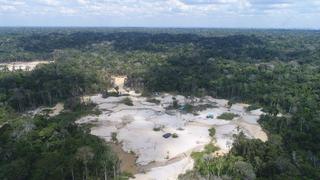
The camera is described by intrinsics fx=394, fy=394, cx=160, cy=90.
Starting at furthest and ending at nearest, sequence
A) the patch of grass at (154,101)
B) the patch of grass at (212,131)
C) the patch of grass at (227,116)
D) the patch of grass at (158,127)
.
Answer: the patch of grass at (154,101) < the patch of grass at (227,116) < the patch of grass at (158,127) < the patch of grass at (212,131)

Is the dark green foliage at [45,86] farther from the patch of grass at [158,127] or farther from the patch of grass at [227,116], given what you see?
the patch of grass at [227,116]

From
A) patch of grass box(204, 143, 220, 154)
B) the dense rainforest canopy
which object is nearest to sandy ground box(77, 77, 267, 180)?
patch of grass box(204, 143, 220, 154)

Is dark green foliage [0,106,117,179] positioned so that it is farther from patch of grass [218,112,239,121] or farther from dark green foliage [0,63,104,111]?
patch of grass [218,112,239,121]

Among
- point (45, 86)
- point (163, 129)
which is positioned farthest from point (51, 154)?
point (45, 86)

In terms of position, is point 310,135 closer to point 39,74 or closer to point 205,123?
point 205,123

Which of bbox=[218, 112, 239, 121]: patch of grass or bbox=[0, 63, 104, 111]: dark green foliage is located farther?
bbox=[0, 63, 104, 111]: dark green foliage

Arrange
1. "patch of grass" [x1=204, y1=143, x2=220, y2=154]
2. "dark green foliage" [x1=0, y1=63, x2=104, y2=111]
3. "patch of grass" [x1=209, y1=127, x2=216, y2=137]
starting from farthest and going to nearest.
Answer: "dark green foliage" [x1=0, y1=63, x2=104, y2=111] → "patch of grass" [x1=209, y1=127, x2=216, y2=137] → "patch of grass" [x1=204, y1=143, x2=220, y2=154]

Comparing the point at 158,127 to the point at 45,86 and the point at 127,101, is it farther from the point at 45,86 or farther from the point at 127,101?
the point at 45,86

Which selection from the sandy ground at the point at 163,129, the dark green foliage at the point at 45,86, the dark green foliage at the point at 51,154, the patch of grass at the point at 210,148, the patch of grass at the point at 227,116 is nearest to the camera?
the dark green foliage at the point at 51,154

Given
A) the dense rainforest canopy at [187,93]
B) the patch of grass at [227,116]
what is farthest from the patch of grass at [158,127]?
the dense rainforest canopy at [187,93]
